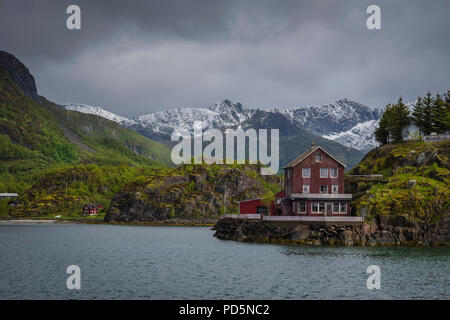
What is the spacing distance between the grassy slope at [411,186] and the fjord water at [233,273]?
8.73 meters

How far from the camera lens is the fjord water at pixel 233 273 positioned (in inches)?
2042

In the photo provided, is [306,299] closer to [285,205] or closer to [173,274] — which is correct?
[173,274]

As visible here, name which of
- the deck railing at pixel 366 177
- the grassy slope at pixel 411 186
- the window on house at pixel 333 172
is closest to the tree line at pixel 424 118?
the grassy slope at pixel 411 186

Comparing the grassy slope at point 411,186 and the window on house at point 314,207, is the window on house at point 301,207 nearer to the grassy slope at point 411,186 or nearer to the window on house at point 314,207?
the window on house at point 314,207

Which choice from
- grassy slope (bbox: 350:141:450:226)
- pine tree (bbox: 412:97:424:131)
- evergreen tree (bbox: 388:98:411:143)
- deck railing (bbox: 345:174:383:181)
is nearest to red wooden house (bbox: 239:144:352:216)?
grassy slope (bbox: 350:141:450:226)

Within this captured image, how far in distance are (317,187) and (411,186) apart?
18.8m

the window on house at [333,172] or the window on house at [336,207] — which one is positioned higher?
the window on house at [333,172]

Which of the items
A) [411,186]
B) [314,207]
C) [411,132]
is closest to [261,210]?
[314,207]

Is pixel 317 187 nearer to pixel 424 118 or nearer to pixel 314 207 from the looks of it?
pixel 314 207

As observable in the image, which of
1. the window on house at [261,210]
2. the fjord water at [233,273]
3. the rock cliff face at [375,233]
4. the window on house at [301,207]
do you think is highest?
the window on house at [301,207]

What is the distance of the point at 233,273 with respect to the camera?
65.2 m

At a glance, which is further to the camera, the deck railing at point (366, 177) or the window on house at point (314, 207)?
the deck railing at point (366, 177)

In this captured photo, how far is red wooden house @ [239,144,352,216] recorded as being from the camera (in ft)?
338
